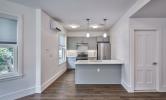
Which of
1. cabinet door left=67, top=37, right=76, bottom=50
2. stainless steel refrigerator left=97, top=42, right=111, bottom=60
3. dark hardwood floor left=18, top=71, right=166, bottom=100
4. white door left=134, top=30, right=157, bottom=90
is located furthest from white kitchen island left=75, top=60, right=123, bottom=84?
cabinet door left=67, top=37, right=76, bottom=50

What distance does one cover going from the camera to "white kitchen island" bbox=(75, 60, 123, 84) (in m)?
4.88

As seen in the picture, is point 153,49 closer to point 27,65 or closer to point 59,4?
point 59,4

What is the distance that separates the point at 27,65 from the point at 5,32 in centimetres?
107

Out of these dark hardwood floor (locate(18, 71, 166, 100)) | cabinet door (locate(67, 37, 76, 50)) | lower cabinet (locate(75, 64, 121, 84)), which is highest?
cabinet door (locate(67, 37, 76, 50))

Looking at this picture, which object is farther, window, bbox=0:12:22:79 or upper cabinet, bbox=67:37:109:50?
upper cabinet, bbox=67:37:109:50

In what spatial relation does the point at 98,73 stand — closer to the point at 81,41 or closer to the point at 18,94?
the point at 18,94

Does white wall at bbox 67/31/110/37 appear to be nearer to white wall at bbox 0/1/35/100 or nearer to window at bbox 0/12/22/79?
white wall at bbox 0/1/35/100

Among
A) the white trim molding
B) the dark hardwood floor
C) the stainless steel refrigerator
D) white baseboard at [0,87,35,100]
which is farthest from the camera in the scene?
the stainless steel refrigerator

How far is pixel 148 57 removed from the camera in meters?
4.08

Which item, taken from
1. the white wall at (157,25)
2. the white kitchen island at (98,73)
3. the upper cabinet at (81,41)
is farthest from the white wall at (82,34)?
the white wall at (157,25)

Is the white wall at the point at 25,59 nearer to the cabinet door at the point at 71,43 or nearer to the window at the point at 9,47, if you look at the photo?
the window at the point at 9,47

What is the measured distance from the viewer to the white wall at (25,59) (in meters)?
3.26

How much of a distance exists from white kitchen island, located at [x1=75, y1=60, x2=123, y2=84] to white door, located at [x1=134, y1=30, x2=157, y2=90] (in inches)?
36.6

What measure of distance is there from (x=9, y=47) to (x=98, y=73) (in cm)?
312
